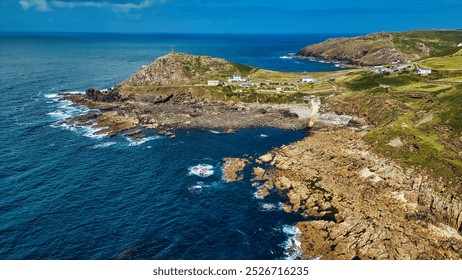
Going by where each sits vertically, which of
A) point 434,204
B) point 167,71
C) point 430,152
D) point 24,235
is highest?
point 167,71

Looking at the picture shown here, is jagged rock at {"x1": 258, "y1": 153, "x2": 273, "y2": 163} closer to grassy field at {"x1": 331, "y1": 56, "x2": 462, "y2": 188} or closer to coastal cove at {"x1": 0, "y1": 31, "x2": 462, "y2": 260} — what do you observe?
coastal cove at {"x1": 0, "y1": 31, "x2": 462, "y2": 260}

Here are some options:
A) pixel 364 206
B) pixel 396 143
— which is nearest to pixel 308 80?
pixel 396 143

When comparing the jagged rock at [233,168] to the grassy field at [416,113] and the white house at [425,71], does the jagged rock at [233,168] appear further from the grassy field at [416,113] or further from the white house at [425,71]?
the white house at [425,71]

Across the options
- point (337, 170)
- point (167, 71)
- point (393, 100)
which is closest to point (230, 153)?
point (337, 170)

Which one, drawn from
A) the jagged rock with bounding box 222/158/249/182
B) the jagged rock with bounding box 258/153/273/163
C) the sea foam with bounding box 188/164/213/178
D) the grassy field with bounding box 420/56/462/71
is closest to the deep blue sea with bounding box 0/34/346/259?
the sea foam with bounding box 188/164/213/178

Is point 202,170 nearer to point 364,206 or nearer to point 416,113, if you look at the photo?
point 364,206

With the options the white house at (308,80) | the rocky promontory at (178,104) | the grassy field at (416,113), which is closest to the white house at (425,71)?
the grassy field at (416,113)

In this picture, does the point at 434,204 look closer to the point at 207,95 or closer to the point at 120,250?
the point at 120,250

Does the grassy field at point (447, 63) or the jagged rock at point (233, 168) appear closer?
the jagged rock at point (233, 168)

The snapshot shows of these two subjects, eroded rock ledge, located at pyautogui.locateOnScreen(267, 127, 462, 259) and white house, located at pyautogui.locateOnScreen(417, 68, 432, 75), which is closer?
eroded rock ledge, located at pyautogui.locateOnScreen(267, 127, 462, 259)
